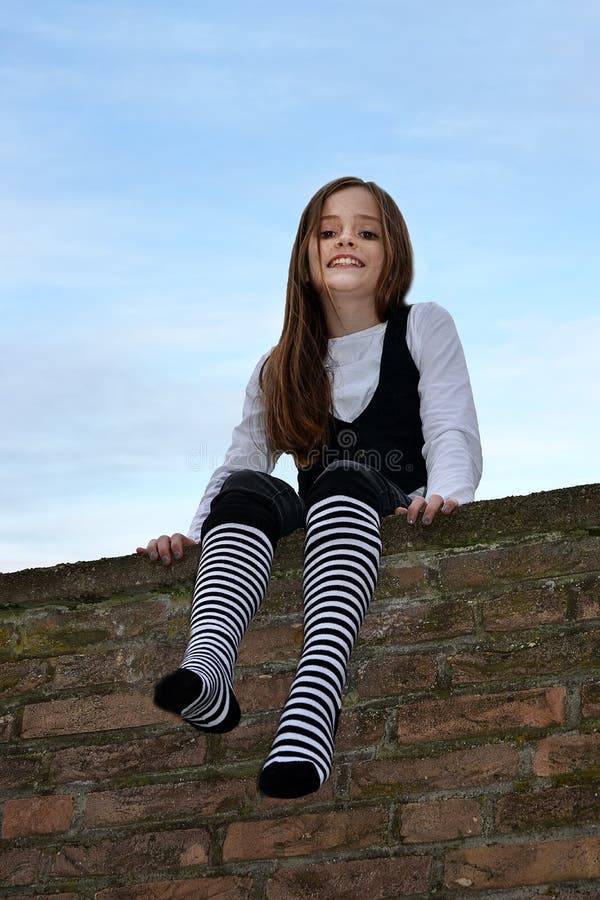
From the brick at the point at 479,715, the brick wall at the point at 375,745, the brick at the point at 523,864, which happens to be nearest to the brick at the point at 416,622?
the brick wall at the point at 375,745

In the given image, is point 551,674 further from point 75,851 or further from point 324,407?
point 75,851

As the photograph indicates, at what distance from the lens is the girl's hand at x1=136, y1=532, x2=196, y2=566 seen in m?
2.82

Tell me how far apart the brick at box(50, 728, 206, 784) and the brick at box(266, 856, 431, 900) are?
1.24 feet

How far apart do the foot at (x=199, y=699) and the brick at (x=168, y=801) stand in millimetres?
351

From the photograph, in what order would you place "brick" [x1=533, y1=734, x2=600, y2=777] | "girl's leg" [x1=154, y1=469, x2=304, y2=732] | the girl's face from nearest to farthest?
"girl's leg" [x1=154, y1=469, x2=304, y2=732]
"brick" [x1=533, y1=734, x2=600, y2=777]
the girl's face

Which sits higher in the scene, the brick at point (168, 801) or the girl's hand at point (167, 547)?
the girl's hand at point (167, 547)

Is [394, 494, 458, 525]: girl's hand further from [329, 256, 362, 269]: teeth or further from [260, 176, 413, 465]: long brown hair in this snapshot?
[329, 256, 362, 269]: teeth

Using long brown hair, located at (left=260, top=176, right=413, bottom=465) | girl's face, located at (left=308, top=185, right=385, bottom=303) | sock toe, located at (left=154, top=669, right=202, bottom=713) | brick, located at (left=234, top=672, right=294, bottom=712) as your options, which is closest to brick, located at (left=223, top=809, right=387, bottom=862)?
brick, located at (left=234, top=672, right=294, bottom=712)

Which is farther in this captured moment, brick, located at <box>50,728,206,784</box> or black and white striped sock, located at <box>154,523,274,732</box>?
brick, located at <box>50,728,206,784</box>

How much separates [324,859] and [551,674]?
640mm

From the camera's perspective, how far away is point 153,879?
102 inches

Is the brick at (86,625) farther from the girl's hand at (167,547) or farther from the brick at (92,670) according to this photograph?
the girl's hand at (167,547)

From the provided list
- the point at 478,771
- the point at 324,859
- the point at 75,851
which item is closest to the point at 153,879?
the point at 75,851

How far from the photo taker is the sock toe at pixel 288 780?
2025mm
